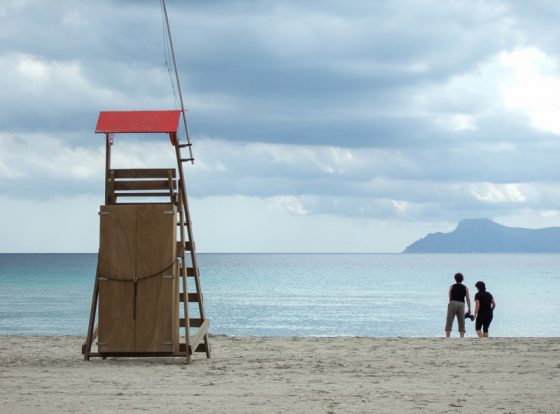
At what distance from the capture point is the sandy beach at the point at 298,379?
366 inches

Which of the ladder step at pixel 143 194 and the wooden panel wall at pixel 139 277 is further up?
the ladder step at pixel 143 194

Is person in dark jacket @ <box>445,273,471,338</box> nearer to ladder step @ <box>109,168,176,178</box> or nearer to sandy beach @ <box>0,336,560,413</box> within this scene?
sandy beach @ <box>0,336,560,413</box>

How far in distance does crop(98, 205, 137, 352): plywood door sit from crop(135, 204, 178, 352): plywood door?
0.32 feet

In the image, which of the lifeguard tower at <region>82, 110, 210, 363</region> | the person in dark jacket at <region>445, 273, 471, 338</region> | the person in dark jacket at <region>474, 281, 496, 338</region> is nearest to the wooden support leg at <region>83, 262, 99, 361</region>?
the lifeguard tower at <region>82, 110, 210, 363</region>

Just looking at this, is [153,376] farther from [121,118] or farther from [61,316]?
[61,316]

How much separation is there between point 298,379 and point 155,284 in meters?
2.72

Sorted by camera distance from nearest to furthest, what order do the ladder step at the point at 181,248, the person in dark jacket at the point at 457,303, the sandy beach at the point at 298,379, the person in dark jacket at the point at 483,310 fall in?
1. the sandy beach at the point at 298,379
2. the ladder step at the point at 181,248
3. the person in dark jacket at the point at 457,303
4. the person in dark jacket at the point at 483,310

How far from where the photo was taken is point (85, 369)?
12289 mm

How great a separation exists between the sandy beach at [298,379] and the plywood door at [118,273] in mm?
405

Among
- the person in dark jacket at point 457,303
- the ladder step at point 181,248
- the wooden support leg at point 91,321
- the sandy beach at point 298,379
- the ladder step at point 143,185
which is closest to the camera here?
the sandy beach at point 298,379

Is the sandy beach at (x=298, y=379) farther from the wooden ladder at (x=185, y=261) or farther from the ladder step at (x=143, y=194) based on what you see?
the ladder step at (x=143, y=194)

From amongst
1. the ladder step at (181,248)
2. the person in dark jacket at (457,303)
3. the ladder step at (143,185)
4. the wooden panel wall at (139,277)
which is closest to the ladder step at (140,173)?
the ladder step at (143,185)

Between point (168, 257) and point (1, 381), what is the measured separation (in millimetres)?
2890

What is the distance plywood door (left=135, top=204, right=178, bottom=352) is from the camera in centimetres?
1297
